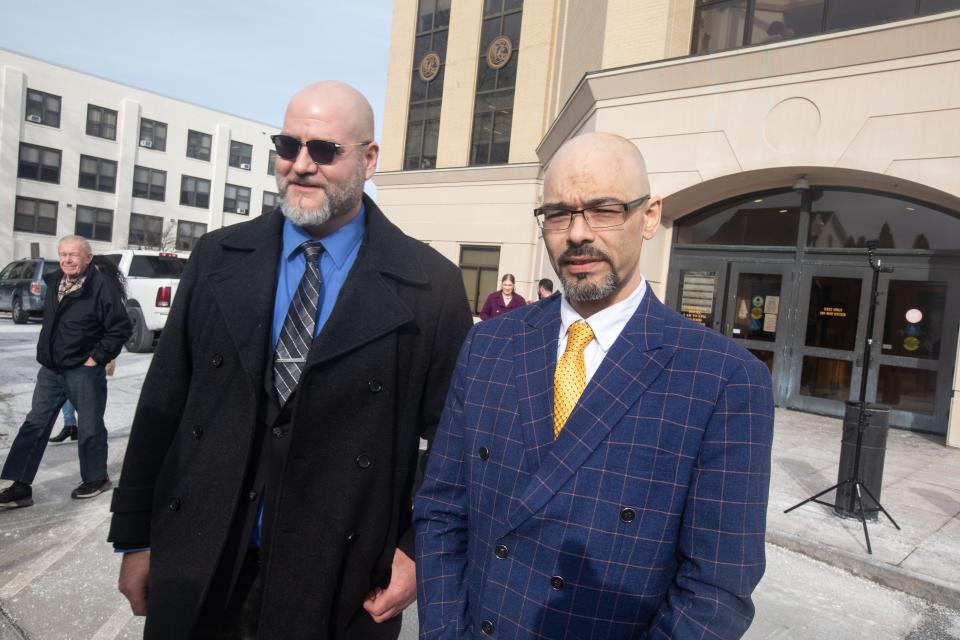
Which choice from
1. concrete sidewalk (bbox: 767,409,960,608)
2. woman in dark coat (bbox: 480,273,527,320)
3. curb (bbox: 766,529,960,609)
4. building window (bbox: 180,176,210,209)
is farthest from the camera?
building window (bbox: 180,176,210,209)

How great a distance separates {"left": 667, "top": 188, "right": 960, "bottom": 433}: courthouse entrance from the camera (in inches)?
394

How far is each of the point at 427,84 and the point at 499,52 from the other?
9.84 feet

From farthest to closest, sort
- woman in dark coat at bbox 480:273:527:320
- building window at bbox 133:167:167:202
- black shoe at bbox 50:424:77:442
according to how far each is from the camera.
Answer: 1. building window at bbox 133:167:167:202
2. woman in dark coat at bbox 480:273:527:320
3. black shoe at bbox 50:424:77:442

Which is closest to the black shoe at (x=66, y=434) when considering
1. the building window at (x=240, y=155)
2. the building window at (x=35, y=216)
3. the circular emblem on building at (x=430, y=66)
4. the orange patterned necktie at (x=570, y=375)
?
the orange patterned necktie at (x=570, y=375)

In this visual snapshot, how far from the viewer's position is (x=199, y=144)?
48781 millimetres

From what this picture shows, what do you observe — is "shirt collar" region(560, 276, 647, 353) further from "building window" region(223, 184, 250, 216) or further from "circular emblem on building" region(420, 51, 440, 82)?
"building window" region(223, 184, 250, 216)

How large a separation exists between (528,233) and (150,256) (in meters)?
9.72

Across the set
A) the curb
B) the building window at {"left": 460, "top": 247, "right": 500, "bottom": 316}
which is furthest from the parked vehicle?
the curb

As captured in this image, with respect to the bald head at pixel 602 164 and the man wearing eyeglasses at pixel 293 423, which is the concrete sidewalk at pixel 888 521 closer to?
the man wearing eyeglasses at pixel 293 423

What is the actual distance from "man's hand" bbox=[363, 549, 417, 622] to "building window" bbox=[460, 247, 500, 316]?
54.5 ft

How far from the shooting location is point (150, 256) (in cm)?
1362

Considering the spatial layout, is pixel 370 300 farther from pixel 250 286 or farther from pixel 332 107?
pixel 332 107

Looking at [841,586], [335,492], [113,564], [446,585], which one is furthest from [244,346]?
[841,586]

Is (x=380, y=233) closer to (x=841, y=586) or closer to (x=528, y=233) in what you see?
(x=841, y=586)
